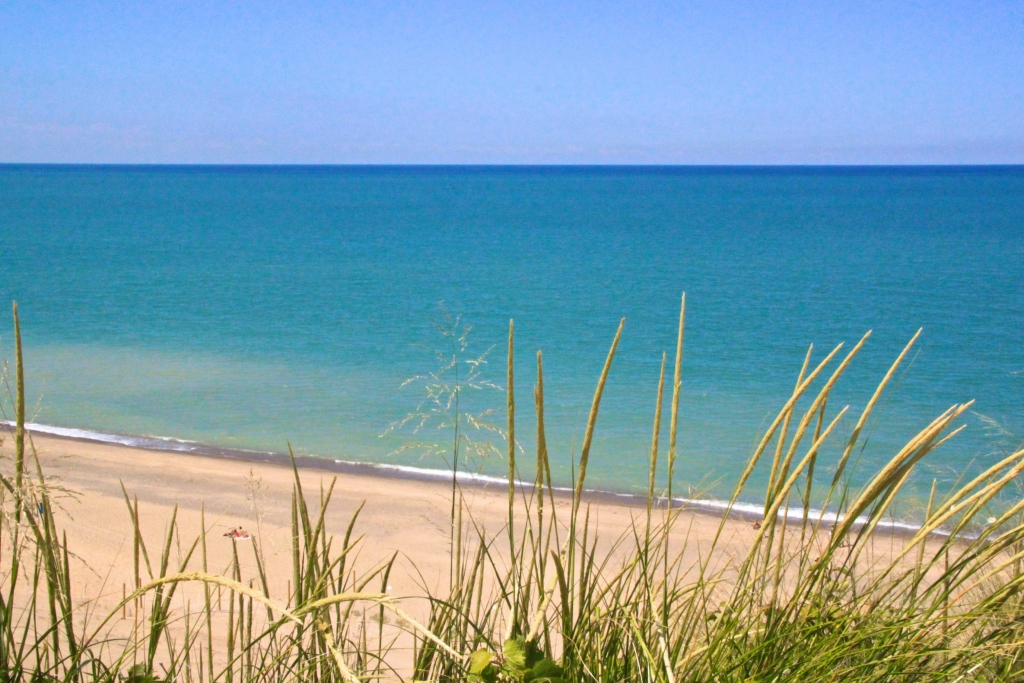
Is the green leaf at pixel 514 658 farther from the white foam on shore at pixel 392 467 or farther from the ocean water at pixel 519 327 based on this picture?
the white foam on shore at pixel 392 467

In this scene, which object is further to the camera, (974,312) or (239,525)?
(974,312)

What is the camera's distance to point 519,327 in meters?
18.1

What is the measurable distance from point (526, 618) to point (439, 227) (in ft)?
150

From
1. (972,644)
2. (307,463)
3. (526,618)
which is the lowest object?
(307,463)

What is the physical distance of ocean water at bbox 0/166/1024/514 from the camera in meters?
9.98

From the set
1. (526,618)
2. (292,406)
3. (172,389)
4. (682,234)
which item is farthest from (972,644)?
(682,234)

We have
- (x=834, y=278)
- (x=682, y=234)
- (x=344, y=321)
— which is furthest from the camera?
(x=682, y=234)

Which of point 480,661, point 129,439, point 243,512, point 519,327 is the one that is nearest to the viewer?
point 480,661

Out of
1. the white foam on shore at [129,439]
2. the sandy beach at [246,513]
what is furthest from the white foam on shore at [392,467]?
the sandy beach at [246,513]

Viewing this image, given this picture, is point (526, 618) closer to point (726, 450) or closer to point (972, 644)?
point (972, 644)

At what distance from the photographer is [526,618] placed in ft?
4.71

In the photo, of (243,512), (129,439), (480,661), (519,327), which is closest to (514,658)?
(480,661)

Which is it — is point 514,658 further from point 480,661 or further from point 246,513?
point 246,513

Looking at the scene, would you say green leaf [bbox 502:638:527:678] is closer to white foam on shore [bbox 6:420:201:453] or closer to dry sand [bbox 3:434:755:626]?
dry sand [bbox 3:434:755:626]
